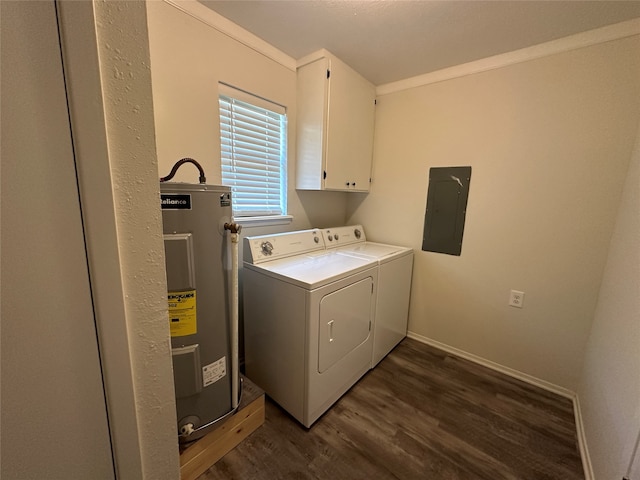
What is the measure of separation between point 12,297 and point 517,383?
104 inches

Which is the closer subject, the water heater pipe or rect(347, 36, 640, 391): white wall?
the water heater pipe

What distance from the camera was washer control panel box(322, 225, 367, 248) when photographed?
222 centimetres

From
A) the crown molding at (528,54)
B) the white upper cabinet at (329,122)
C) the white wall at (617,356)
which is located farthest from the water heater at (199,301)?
the crown molding at (528,54)

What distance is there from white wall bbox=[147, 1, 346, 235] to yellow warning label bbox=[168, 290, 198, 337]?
29.5 inches

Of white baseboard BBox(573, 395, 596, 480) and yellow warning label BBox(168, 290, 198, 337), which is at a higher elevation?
yellow warning label BBox(168, 290, 198, 337)

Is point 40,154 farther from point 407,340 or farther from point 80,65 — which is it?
point 407,340

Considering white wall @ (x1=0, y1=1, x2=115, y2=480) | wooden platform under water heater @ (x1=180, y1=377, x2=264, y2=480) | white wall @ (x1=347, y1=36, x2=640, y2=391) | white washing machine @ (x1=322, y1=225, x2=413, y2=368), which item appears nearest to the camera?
white wall @ (x1=0, y1=1, x2=115, y2=480)

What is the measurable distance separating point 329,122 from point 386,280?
4.21 ft

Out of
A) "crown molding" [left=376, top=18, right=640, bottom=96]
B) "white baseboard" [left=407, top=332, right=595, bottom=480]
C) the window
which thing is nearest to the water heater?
the window

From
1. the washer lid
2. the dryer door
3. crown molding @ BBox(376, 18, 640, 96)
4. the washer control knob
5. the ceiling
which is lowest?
the dryer door

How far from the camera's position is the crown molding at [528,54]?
4.78 ft

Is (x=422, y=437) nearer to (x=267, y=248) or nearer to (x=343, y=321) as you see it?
(x=343, y=321)

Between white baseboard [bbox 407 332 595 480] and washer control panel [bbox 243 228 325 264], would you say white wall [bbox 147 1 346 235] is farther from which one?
white baseboard [bbox 407 332 595 480]

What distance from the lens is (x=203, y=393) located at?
123 cm
